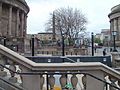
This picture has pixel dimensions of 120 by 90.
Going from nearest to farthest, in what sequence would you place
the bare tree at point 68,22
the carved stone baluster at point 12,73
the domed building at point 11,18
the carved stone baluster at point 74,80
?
the carved stone baluster at point 74,80 < the carved stone baluster at point 12,73 < the domed building at point 11,18 < the bare tree at point 68,22

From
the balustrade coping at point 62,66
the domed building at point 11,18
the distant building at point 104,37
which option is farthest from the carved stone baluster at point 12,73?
the distant building at point 104,37

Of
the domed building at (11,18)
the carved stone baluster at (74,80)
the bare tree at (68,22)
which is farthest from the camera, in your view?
the bare tree at (68,22)

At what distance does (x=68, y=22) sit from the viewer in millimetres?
66250

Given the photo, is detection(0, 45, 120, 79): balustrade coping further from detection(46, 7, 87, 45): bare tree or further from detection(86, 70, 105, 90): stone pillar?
detection(46, 7, 87, 45): bare tree

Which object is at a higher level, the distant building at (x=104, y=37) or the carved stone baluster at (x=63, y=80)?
the distant building at (x=104, y=37)

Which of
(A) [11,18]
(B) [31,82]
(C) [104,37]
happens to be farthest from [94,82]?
(C) [104,37]

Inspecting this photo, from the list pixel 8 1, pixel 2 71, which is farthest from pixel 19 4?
pixel 2 71

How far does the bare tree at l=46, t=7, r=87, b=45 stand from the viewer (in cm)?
6644

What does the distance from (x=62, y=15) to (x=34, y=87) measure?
6272 cm

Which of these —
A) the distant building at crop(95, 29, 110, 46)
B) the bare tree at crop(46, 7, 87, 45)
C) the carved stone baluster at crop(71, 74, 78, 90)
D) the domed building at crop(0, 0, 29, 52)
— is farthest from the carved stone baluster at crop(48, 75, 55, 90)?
the distant building at crop(95, 29, 110, 46)

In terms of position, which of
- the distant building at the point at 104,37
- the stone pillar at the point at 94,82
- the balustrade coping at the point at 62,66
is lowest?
the stone pillar at the point at 94,82

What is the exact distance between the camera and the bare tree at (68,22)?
66.4 meters

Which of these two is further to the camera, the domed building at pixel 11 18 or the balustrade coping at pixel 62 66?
the domed building at pixel 11 18

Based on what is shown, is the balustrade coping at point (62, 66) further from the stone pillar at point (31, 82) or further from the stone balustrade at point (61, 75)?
the stone pillar at point (31, 82)
